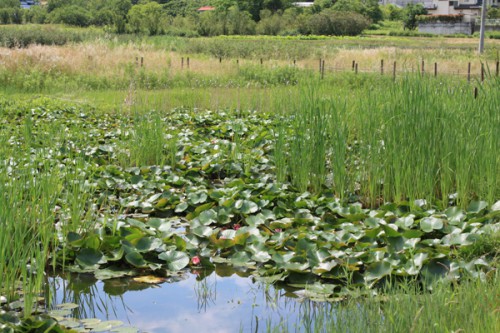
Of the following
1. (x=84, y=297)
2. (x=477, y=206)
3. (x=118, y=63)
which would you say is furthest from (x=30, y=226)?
(x=118, y=63)

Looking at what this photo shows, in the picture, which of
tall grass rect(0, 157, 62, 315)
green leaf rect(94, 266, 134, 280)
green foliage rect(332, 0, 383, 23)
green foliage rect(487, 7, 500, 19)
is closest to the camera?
tall grass rect(0, 157, 62, 315)

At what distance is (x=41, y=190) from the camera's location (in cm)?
406

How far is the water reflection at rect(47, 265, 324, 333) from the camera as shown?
11.3 feet

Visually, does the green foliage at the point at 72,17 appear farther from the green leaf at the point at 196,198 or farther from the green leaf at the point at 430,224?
the green leaf at the point at 430,224

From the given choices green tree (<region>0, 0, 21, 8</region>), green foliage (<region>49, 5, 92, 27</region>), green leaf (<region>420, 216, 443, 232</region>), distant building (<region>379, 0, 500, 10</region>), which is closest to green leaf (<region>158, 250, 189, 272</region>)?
green leaf (<region>420, 216, 443, 232</region>)

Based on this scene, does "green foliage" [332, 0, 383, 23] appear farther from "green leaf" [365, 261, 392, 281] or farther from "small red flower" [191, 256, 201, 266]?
"green leaf" [365, 261, 392, 281]

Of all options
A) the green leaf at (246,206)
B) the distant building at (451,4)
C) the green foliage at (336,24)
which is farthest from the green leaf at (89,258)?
the distant building at (451,4)

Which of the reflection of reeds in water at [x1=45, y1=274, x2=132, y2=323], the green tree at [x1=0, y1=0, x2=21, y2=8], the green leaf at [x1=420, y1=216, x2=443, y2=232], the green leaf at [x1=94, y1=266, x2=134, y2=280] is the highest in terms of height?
the green tree at [x1=0, y1=0, x2=21, y2=8]

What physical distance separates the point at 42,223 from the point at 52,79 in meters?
11.1

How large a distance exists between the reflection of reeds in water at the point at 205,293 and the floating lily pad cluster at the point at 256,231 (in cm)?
15

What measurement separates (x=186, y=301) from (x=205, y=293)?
15cm

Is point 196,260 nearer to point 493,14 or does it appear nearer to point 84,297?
point 84,297

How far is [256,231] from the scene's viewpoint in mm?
4352

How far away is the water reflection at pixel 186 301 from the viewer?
346 cm
